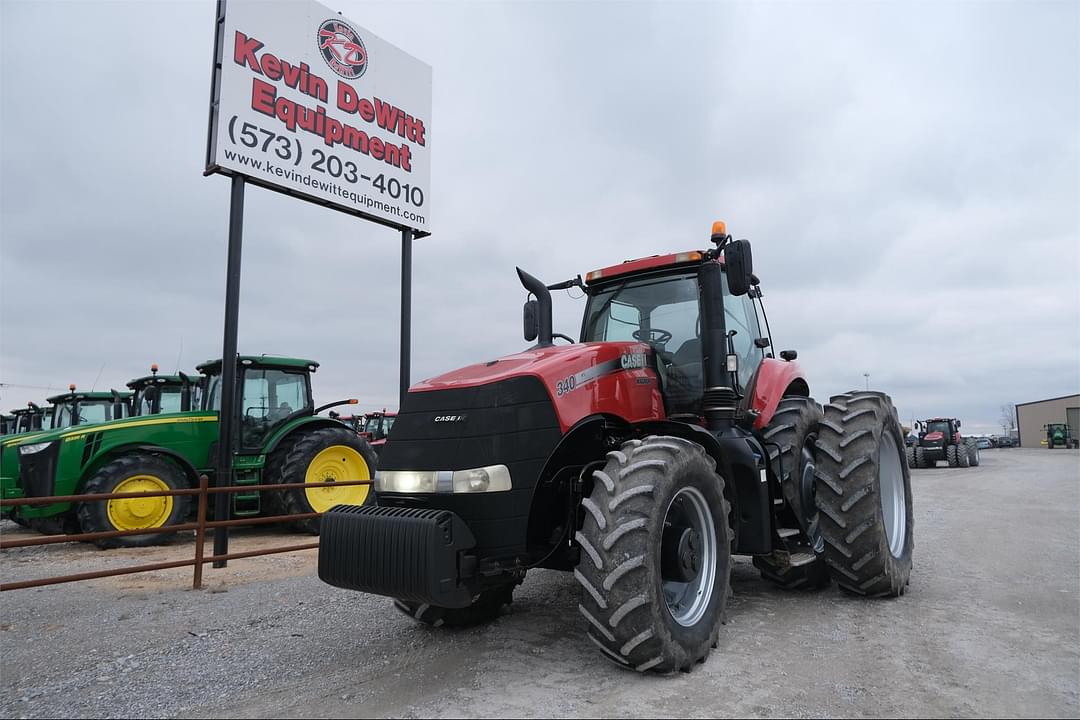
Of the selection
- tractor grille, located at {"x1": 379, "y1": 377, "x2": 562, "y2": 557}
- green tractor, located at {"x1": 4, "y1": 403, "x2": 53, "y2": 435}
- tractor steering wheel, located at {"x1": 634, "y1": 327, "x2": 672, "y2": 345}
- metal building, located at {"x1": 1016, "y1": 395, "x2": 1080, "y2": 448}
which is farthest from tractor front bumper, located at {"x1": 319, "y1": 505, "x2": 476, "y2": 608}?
metal building, located at {"x1": 1016, "y1": 395, "x2": 1080, "y2": 448}

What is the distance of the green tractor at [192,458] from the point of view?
8578 mm

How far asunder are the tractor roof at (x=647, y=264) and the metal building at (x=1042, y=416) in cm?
6456

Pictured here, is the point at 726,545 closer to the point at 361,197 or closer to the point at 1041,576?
the point at 1041,576

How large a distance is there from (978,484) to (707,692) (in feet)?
51.9

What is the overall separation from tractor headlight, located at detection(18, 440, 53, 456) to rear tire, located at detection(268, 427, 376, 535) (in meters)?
2.77

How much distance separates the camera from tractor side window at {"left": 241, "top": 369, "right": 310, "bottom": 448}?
378 inches

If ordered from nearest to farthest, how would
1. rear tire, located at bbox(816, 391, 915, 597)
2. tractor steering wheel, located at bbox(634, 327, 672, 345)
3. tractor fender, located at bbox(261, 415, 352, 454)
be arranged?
rear tire, located at bbox(816, 391, 915, 597)
tractor steering wheel, located at bbox(634, 327, 672, 345)
tractor fender, located at bbox(261, 415, 352, 454)

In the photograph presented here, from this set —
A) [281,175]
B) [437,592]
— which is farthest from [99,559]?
[437,592]

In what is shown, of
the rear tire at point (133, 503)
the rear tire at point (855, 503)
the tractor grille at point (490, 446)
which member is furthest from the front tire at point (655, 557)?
the rear tire at point (133, 503)

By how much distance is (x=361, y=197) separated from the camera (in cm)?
823

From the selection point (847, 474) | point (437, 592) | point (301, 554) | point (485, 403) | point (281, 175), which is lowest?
point (301, 554)

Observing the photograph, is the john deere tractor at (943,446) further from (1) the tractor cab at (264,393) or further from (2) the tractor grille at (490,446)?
(2) the tractor grille at (490,446)

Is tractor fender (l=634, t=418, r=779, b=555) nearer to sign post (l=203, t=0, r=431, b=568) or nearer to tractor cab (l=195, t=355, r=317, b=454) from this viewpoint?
sign post (l=203, t=0, r=431, b=568)

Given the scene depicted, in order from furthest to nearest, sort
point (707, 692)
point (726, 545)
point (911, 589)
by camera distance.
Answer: point (911, 589)
point (726, 545)
point (707, 692)
